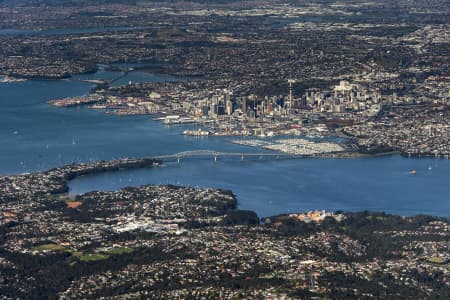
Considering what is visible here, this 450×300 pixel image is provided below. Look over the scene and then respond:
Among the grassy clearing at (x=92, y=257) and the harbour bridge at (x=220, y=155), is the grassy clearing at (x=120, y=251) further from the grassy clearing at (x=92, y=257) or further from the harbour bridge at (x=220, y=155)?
the harbour bridge at (x=220, y=155)

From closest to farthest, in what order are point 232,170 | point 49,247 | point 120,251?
point 120,251
point 49,247
point 232,170

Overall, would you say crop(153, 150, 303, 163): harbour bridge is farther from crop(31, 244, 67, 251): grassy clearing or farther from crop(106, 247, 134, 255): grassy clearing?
crop(106, 247, 134, 255): grassy clearing

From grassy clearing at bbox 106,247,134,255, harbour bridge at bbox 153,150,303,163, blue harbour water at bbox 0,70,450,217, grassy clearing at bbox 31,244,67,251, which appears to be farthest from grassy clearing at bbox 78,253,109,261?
harbour bridge at bbox 153,150,303,163

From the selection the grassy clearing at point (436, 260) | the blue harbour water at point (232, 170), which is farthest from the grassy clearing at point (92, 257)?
the grassy clearing at point (436, 260)

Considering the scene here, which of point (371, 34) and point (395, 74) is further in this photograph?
point (371, 34)

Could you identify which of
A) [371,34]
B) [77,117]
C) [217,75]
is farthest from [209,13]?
[77,117]

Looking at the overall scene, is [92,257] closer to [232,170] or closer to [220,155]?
[232,170]

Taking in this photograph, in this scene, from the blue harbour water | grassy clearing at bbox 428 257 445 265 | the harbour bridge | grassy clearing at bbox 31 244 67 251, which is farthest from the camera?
the harbour bridge

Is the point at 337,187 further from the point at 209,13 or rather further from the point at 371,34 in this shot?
the point at 209,13

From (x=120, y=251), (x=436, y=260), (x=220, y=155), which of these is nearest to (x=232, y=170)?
(x=220, y=155)
